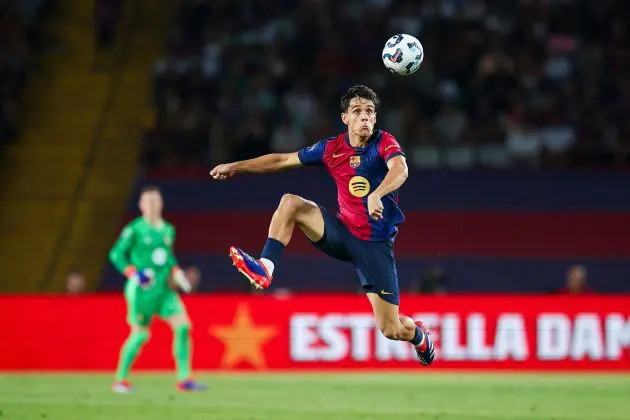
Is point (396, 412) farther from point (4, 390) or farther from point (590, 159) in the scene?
point (590, 159)

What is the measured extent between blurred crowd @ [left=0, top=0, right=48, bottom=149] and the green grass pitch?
7.37m

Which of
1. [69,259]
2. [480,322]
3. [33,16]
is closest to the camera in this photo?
[480,322]

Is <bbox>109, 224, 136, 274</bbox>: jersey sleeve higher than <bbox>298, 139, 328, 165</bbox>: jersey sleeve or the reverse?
higher

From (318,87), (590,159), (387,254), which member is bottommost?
(387,254)

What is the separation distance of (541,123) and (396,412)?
32.5ft

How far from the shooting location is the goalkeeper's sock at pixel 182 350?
15.9 metres

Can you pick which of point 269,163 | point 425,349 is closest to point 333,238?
point 269,163

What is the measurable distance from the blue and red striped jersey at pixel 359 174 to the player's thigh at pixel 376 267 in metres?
0.08

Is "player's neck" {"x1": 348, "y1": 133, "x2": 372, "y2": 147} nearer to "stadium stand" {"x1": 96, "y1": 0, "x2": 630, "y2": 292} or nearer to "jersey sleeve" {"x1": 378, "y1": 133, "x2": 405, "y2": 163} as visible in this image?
"jersey sleeve" {"x1": 378, "y1": 133, "x2": 405, "y2": 163}

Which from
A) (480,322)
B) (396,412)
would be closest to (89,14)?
(480,322)

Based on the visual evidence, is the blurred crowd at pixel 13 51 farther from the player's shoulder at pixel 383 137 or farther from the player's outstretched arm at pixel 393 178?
the player's outstretched arm at pixel 393 178

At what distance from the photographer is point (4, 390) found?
1592 centimetres

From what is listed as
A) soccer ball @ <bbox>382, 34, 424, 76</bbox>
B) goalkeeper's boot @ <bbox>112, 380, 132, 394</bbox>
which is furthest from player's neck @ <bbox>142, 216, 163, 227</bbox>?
soccer ball @ <bbox>382, 34, 424, 76</bbox>

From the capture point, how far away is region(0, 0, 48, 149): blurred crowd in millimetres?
24406
